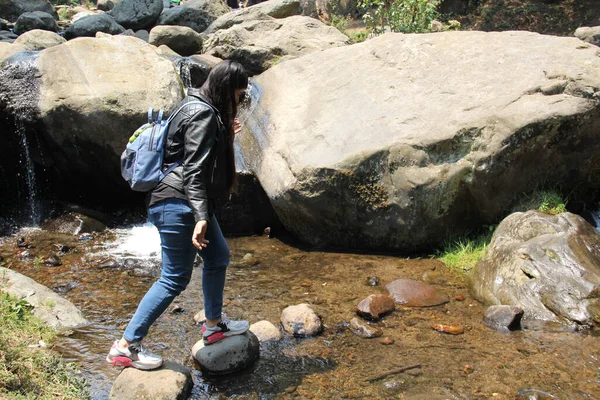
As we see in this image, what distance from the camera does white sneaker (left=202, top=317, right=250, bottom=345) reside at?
146 inches

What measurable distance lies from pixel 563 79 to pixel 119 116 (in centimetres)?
492

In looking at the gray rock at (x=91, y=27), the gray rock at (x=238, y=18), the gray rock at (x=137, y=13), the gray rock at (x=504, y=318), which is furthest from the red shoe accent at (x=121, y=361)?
the gray rock at (x=137, y=13)

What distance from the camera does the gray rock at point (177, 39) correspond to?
38.0 feet

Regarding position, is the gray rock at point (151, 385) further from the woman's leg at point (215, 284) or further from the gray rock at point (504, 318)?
the gray rock at point (504, 318)

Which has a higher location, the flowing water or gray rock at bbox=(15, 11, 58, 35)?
gray rock at bbox=(15, 11, 58, 35)

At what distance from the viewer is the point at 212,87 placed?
10.7 ft

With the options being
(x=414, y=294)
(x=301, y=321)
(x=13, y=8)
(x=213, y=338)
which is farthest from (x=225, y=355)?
(x=13, y=8)

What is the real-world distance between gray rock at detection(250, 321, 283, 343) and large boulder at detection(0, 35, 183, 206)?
3.60 metres

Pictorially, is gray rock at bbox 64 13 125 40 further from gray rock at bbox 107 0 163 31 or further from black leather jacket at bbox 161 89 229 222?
black leather jacket at bbox 161 89 229 222

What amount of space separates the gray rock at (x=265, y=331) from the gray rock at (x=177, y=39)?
8.65 metres

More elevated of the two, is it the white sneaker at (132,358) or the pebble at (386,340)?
the white sneaker at (132,358)

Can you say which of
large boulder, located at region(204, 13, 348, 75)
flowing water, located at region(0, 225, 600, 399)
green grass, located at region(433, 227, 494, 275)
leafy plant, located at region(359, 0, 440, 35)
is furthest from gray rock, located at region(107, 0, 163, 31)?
green grass, located at region(433, 227, 494, 275)

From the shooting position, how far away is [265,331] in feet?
14.0

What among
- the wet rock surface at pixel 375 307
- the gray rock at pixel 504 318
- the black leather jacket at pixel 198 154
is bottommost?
the wet rock surface at pixel 375 307
